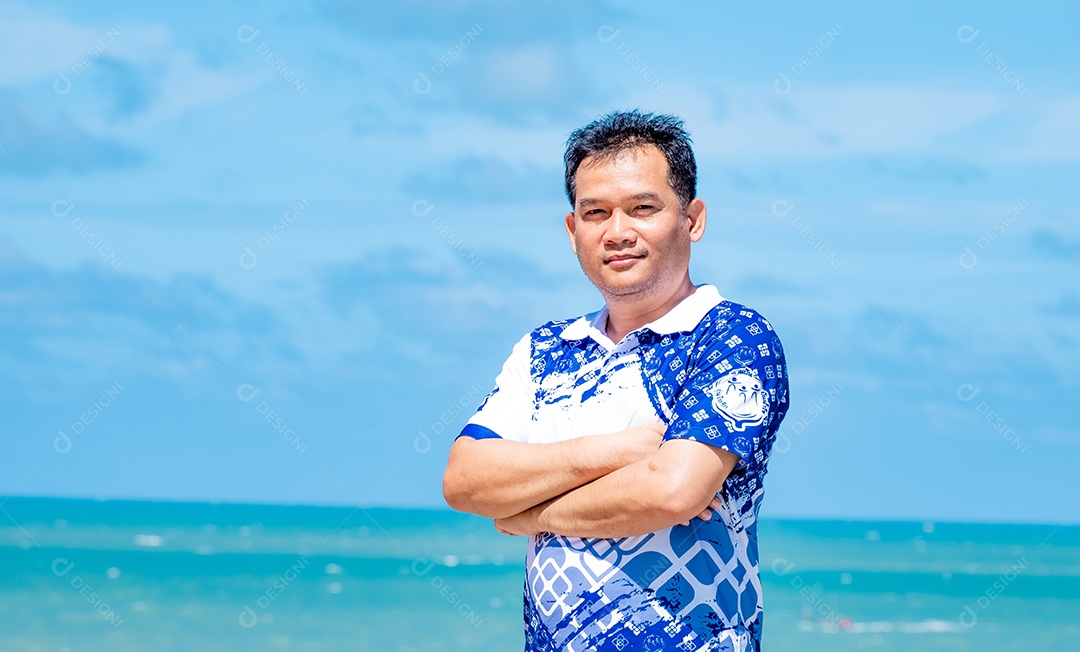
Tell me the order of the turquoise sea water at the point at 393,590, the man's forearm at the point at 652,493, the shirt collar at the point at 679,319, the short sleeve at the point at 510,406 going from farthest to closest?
the turquoise sea water at the point at 393,590 < the short sleeve at the point at 510,406 < the shirt collar at the point at 679,319 < the man's forearm at the point at 652,493

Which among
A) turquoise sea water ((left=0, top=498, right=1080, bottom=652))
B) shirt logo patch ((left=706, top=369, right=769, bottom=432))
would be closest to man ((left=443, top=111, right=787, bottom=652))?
shirt logo patch ((left=706, top=369, right=769, bottom=432))

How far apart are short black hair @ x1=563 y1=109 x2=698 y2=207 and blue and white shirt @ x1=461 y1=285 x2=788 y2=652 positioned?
27 cm

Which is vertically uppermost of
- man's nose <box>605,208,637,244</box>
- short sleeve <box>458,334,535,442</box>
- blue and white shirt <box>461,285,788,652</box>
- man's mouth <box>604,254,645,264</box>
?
man's nose <box>605,208,637,244</box>

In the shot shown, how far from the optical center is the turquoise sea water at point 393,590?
2689 centimetres

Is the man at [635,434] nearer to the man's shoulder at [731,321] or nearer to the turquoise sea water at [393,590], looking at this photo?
the man's shoulder at [731,321]

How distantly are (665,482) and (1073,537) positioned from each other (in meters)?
85.1

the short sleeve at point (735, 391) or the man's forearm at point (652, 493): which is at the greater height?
the short sleeve at point (735, 391)

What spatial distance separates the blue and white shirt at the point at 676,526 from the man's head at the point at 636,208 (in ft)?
0.33

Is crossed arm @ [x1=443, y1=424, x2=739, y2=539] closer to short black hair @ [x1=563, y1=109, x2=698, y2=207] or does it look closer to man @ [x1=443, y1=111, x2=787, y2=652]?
man @ [x1=443, y1=111, x2=787, y2=652]

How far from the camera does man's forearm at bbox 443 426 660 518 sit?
2.79 m

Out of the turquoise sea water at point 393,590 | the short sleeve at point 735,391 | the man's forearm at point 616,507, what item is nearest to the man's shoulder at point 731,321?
the short sleeve at point 735,391

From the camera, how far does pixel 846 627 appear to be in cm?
3120

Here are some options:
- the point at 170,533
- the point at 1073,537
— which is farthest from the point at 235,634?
the point at 1073,537

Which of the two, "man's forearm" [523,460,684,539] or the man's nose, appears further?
the man's nose
